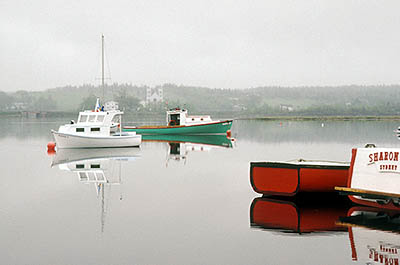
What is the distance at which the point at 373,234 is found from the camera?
34.0 ft

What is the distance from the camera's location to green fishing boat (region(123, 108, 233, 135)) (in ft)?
190

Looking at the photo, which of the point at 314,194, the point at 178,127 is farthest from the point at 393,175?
the point at 178,127

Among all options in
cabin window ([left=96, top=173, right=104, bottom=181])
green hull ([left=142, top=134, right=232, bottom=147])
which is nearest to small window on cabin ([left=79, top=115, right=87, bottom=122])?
green hull ([left=142, top=134, right=232, bottom=147])

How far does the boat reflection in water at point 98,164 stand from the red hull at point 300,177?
5409 millimetres

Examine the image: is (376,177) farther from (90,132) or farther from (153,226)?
(90,132)

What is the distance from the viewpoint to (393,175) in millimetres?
12273

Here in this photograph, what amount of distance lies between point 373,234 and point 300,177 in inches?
155

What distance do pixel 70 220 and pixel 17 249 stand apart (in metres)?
2.65

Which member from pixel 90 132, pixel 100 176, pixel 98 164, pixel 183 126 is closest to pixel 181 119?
pixel 183 126

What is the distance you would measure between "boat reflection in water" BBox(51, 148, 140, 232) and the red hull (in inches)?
213

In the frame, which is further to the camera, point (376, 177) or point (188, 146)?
point (188, 146)

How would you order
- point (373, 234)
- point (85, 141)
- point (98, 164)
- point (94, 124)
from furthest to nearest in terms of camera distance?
point (94, 124), point (85, 141), point (98, 164), point (373, 234)

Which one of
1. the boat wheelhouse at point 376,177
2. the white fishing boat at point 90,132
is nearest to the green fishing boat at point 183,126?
the white fishing boat at point 90,132

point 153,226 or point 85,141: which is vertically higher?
point 85,141
